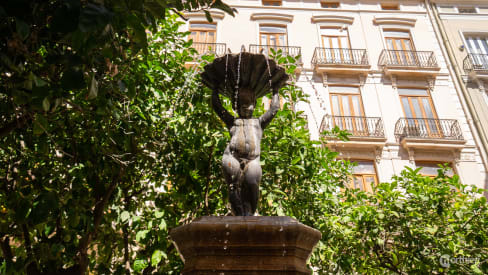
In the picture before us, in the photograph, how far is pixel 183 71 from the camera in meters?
6.14

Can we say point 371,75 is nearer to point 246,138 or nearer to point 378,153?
point 378,153

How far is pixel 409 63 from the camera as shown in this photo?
14.4m

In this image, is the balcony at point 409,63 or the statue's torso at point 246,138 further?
the balcony at point 409,63

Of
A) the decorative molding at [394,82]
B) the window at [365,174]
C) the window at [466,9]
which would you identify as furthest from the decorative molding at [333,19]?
the window at [365,174]

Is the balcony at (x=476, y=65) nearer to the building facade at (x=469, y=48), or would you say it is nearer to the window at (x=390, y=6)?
the building facade at (x=469, y=48)

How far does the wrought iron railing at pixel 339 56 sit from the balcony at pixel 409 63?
2.93 ft

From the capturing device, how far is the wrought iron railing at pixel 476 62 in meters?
14.1

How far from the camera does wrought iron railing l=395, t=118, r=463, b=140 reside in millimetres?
12641

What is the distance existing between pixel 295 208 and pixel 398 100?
10.0m

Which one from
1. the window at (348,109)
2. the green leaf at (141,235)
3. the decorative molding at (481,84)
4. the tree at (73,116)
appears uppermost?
the decorative molding at (481,84)

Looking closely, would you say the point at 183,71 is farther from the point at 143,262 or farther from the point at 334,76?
the point at 334,76

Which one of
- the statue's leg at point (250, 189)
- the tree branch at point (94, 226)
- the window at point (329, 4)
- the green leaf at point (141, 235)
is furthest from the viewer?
the window at point (329, 4)

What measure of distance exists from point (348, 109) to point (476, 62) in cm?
655

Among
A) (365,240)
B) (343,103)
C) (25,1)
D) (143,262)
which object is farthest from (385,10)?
(25,1)
